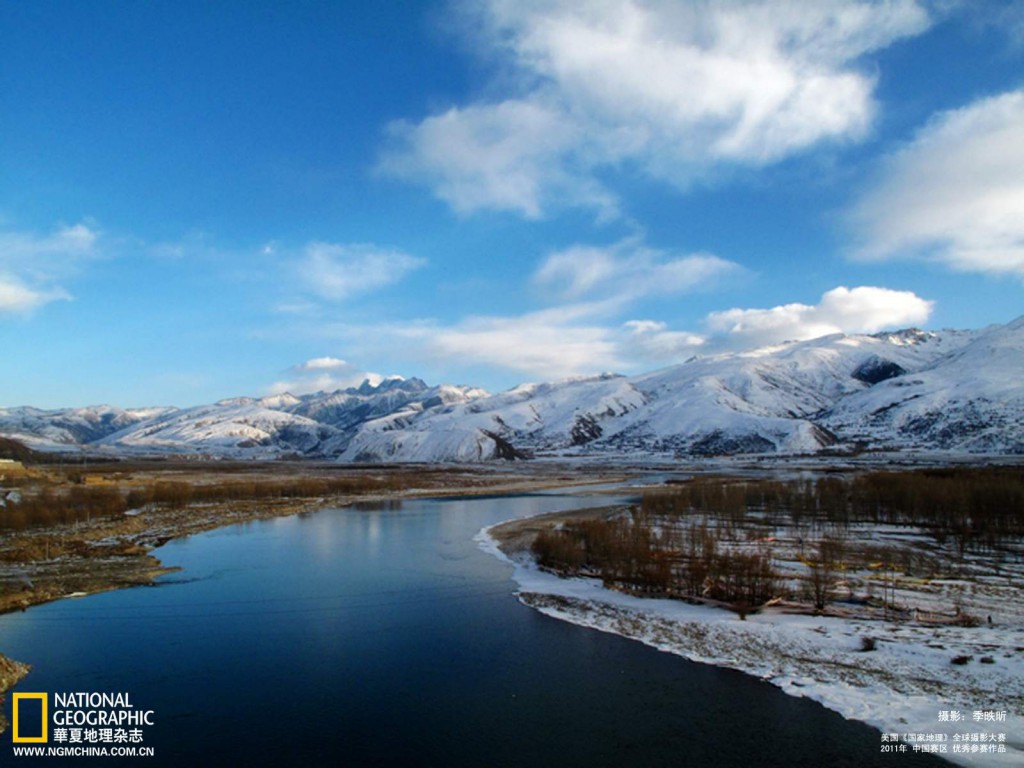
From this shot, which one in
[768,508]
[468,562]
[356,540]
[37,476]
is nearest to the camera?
[468,562]

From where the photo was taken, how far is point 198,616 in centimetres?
2322

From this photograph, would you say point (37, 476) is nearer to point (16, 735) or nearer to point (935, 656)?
point (16, 735)

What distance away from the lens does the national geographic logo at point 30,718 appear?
46.3 ft

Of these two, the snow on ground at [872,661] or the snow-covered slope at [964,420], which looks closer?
the snow on ground at [872,661]

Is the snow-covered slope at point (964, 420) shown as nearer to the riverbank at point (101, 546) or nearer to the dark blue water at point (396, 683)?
the riverbank at point (101, 546)

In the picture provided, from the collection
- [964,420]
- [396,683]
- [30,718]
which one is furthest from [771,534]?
[964,420]

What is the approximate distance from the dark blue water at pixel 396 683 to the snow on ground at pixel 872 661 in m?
0.92

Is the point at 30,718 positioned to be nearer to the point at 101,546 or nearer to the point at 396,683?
the point at 396,683

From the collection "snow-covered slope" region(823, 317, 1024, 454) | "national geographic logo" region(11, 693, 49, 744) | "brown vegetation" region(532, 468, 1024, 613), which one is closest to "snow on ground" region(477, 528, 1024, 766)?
"brown vegetation" region(532, 468, 1024, 613)

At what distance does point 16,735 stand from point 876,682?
21.2 metres

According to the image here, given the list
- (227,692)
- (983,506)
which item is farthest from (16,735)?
(983,506)

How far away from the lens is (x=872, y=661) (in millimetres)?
17750

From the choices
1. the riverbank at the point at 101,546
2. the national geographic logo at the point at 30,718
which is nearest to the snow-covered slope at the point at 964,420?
the riverbank at the point at 101,546

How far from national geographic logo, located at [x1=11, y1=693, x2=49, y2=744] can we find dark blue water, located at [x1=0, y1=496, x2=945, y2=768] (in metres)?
0.49
